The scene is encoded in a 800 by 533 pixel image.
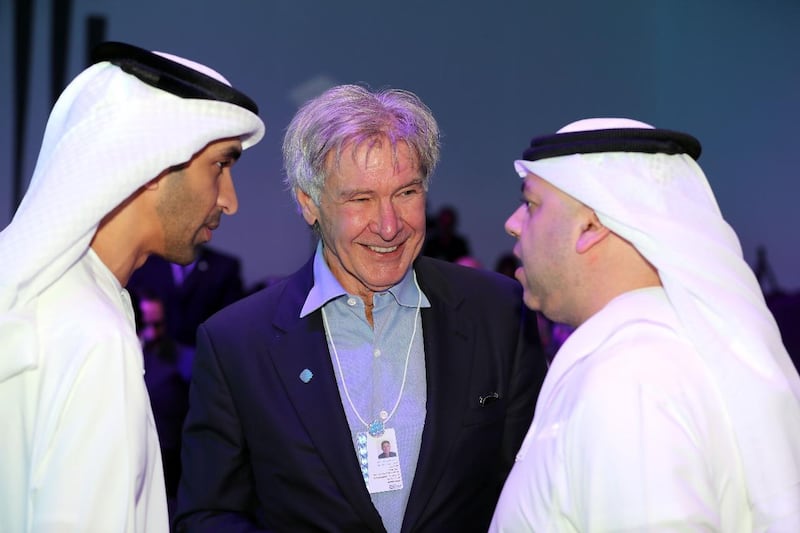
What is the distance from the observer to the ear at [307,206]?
11.1ft

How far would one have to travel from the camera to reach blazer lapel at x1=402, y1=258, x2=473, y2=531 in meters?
3.02

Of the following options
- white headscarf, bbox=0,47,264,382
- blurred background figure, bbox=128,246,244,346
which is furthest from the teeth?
blurred background figure, bbox=128,246,244,346

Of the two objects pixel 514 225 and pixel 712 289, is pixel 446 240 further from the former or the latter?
pixel 712 289

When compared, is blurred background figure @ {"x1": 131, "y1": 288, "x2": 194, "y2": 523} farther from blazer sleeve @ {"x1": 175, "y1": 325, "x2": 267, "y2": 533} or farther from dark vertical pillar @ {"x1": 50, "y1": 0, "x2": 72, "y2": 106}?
dark vertical pillar @ {"x1": 50, "y1": 0, "x2": 72, "y2": 106}

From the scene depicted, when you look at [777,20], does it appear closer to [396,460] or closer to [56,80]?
[56,80]

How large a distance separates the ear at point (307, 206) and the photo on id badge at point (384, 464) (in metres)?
0.79

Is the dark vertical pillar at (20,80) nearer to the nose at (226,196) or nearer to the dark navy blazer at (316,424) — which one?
the dark navy blazer at (316,424)

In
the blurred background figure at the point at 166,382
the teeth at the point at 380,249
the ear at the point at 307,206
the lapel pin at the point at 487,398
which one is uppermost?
the ear at the point at 307,206

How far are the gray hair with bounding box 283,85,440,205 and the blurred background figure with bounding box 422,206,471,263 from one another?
4500 millimetres

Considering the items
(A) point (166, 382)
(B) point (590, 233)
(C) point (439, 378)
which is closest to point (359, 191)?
(C) point (439, 378)

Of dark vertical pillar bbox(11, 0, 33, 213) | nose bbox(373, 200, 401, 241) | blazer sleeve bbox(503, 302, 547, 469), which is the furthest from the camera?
dark vertical pillar bbox(11, 0, 33, 213)

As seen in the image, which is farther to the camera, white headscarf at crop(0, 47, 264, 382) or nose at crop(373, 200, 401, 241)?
nose at crop(373, 200, 401, 241)

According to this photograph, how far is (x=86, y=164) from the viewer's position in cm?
238

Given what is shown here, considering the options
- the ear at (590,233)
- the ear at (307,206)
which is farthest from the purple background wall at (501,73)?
the ear at (590,233)
